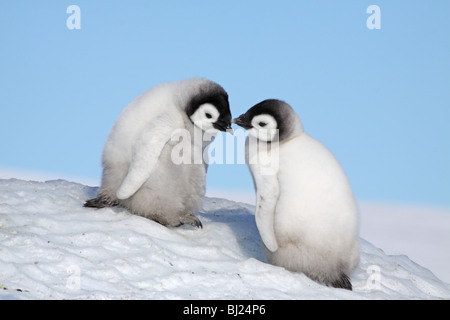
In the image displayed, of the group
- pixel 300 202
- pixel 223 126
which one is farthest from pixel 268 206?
pixel 223 126

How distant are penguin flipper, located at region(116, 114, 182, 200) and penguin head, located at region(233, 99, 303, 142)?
69 centimetres

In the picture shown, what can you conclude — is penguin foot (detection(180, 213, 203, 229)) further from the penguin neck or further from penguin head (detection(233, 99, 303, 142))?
Result: the penguin neck

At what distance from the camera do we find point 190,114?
4910 mm

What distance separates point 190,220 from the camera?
514cm

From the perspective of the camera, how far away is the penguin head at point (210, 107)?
4.85 metres

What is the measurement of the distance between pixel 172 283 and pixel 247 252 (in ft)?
3.29

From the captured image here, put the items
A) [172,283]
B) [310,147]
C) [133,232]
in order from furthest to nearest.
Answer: [133,232], [310,147], [172,283]

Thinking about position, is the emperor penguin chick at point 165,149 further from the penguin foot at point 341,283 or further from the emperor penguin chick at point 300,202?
the penguin foot at point 341,283

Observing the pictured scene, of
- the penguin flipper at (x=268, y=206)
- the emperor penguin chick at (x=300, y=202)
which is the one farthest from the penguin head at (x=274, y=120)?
the penguin flipper at (x=268, y=206)

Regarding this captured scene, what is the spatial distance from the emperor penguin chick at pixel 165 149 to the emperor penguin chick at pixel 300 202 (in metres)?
0.52

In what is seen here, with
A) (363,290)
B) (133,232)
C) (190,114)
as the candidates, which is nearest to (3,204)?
(133,232)

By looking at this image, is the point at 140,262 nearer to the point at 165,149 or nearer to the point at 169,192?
the point at 169,192
